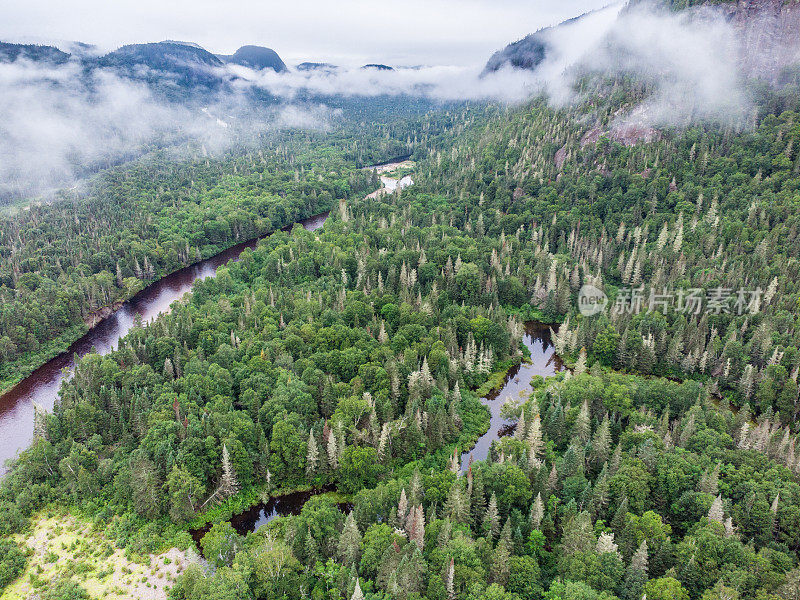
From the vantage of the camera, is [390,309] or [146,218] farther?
[146,218]

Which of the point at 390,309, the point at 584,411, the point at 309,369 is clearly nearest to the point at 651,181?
the point at 390,309

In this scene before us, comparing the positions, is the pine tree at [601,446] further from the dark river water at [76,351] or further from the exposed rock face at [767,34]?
the exposed rock face at [767,34]

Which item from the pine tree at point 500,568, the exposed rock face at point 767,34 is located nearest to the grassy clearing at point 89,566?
the pine tree at point 500,568

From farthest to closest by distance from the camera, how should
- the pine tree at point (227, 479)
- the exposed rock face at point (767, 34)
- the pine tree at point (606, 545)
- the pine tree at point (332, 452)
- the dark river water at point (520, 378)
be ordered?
the exposed rock face at point (767, 34), the dark river water at point (520, 378), the pine tree at point (332, 452), the pine tree at point (227, 479), the pine tree at point (606, 545)

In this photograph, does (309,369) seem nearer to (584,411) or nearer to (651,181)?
(584,411)

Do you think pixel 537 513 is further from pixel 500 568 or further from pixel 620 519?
pixel 620 519

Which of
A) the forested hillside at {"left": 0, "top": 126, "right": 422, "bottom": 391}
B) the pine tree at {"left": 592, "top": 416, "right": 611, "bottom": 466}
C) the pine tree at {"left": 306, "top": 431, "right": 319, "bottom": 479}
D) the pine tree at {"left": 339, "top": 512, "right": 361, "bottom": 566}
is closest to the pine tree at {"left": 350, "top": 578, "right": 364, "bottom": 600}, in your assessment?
the pine tree at {"left": 339, "top": 512, "right": 361, "bottom": 566}
